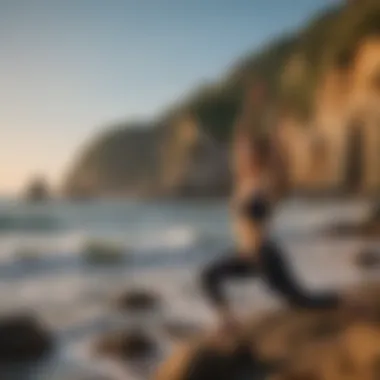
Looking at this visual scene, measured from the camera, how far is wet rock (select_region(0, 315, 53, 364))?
132 cm

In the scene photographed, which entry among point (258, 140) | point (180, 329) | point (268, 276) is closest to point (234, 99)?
point (258, 140)

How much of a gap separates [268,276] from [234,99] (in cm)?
37

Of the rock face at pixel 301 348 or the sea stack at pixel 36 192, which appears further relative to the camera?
the sea stack at pixel 36 192

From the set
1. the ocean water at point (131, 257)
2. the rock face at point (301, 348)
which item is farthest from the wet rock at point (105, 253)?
the rock face at point (301, 348)

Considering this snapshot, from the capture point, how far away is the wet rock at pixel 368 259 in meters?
1.36

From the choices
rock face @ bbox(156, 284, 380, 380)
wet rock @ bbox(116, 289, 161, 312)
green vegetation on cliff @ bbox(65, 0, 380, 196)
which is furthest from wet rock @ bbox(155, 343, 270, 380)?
green vegetation on cliff @ bbox(65, 0, 380, 196)

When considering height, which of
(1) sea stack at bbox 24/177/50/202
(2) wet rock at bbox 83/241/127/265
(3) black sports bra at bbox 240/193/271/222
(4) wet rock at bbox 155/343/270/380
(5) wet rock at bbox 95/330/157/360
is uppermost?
(1) sea stack at bbox 24/177/50/202

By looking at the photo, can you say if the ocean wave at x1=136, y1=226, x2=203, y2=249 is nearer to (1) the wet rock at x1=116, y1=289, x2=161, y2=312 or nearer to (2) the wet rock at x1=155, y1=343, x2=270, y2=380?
(1) the wet rock at x1=116, y1=289, x2=161, y2=312

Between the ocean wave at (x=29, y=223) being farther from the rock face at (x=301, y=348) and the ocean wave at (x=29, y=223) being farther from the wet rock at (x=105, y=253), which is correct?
the rock face at (x=301, y=348)

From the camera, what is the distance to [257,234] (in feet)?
4.53

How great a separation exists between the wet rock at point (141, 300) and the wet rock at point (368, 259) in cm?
41

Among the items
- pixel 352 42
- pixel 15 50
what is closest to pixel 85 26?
pixel 15 50

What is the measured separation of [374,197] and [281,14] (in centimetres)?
44

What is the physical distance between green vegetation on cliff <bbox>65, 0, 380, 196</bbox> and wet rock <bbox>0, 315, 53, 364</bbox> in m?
0.29
